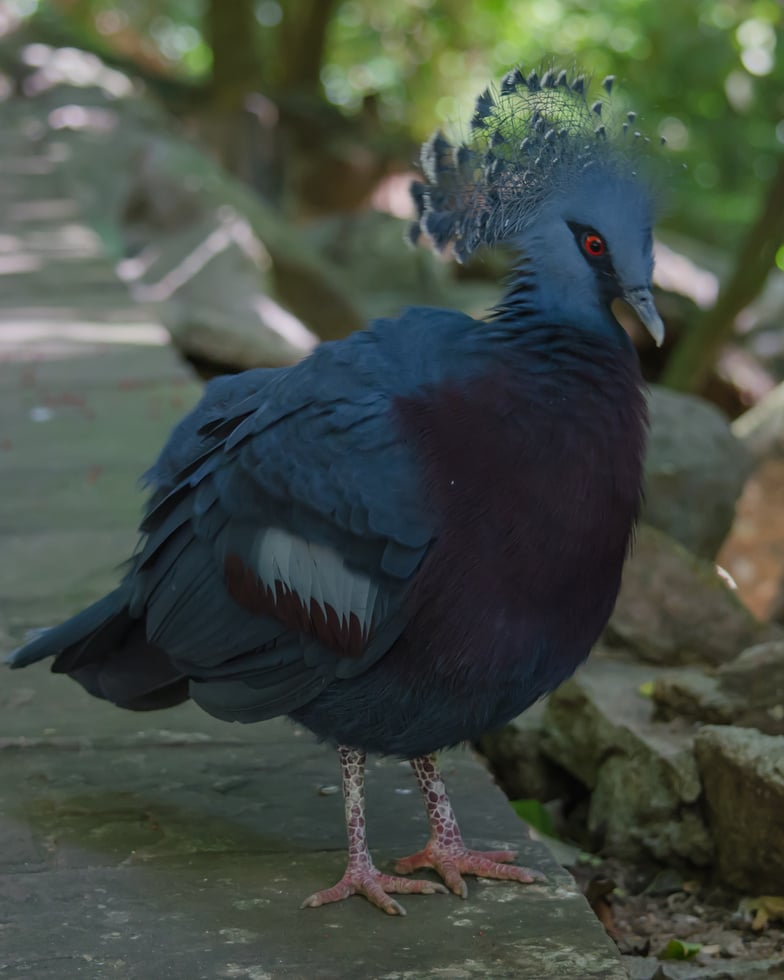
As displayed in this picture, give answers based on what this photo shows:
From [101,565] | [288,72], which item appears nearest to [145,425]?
[101,565]

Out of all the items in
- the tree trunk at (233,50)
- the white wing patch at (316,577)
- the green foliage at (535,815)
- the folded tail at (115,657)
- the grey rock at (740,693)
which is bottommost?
the green foliage at (535,815)

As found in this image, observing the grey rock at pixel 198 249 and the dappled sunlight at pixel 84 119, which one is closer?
the grey rock at pixel 198 249

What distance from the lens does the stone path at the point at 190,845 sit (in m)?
2.50

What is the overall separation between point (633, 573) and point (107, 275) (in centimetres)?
535

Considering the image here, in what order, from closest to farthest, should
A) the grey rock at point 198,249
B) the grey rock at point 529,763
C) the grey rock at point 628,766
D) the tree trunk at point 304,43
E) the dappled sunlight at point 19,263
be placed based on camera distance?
1. the grey rock at point 628,766
2. the grey rock at point 529,763
3. the grey rock at point 198,249
4. the dappled sunlight at point 19,263
5. the tree trunk at point 304,43

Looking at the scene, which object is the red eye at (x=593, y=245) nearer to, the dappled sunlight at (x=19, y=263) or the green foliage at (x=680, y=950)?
the green foliage at (x=680, y=950)

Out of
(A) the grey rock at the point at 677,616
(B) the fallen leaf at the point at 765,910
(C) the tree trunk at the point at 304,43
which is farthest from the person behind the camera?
(C) the tree trunk at the point at 304,43

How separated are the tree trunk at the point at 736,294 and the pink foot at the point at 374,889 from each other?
22.2ft

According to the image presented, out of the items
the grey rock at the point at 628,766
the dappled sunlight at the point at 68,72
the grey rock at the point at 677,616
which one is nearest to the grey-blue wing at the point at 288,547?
the grey rock at the point at 628,766

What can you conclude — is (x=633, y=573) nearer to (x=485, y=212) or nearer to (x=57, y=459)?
(x=485, y=212)

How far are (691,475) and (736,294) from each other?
135 inches

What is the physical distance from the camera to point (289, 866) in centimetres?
290

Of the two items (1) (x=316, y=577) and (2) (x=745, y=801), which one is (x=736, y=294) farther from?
(1) (x=316, y=577)

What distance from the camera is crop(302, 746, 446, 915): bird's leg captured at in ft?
8.93
